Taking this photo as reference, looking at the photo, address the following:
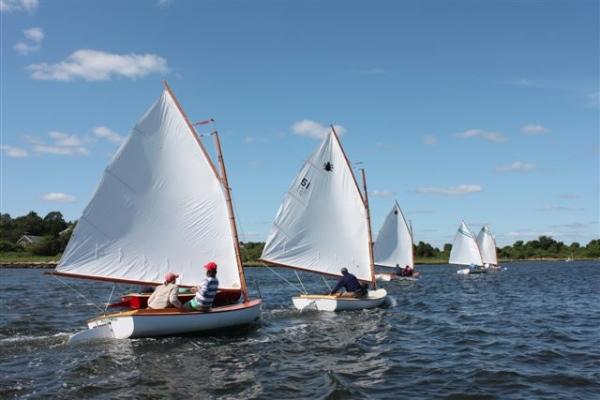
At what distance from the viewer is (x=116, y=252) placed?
2056cm

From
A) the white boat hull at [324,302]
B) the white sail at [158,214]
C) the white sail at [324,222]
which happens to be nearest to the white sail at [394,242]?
the white sail at [324,222]

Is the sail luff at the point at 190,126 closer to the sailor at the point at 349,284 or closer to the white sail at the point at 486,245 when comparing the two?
the sailor at the point at 349,284

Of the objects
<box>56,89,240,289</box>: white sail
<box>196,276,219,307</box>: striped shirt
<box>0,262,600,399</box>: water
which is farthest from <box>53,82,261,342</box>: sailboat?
<box>0,262,600,399</box>: water

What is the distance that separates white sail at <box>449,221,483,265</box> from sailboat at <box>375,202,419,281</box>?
18663mm

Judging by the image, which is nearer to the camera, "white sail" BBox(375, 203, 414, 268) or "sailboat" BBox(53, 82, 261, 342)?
"sailboat" BBox(53, 82, 261, 342)

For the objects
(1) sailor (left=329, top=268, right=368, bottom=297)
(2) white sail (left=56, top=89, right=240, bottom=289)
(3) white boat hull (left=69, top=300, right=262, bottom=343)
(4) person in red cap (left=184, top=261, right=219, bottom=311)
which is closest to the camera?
(3) white boat hull (left=69, top=300, right=262, bottom=343)

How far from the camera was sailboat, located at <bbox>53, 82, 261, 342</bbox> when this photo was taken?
784 inches

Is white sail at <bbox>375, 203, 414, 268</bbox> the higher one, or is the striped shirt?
white sail at <bbox>375, 203, 414, 268</bbox>

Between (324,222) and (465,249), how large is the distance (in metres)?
59.4

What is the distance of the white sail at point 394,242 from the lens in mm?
64375

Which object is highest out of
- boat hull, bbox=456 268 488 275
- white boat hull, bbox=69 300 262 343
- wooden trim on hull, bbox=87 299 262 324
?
boat hull, bbox=456 268 488 275

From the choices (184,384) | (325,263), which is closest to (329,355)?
(184,384)

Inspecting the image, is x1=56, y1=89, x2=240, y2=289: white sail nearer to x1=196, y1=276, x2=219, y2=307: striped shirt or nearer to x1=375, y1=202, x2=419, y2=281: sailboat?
x1=196, y1=276, x2=219, y2=307: striped shirt

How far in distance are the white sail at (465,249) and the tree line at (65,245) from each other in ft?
162
